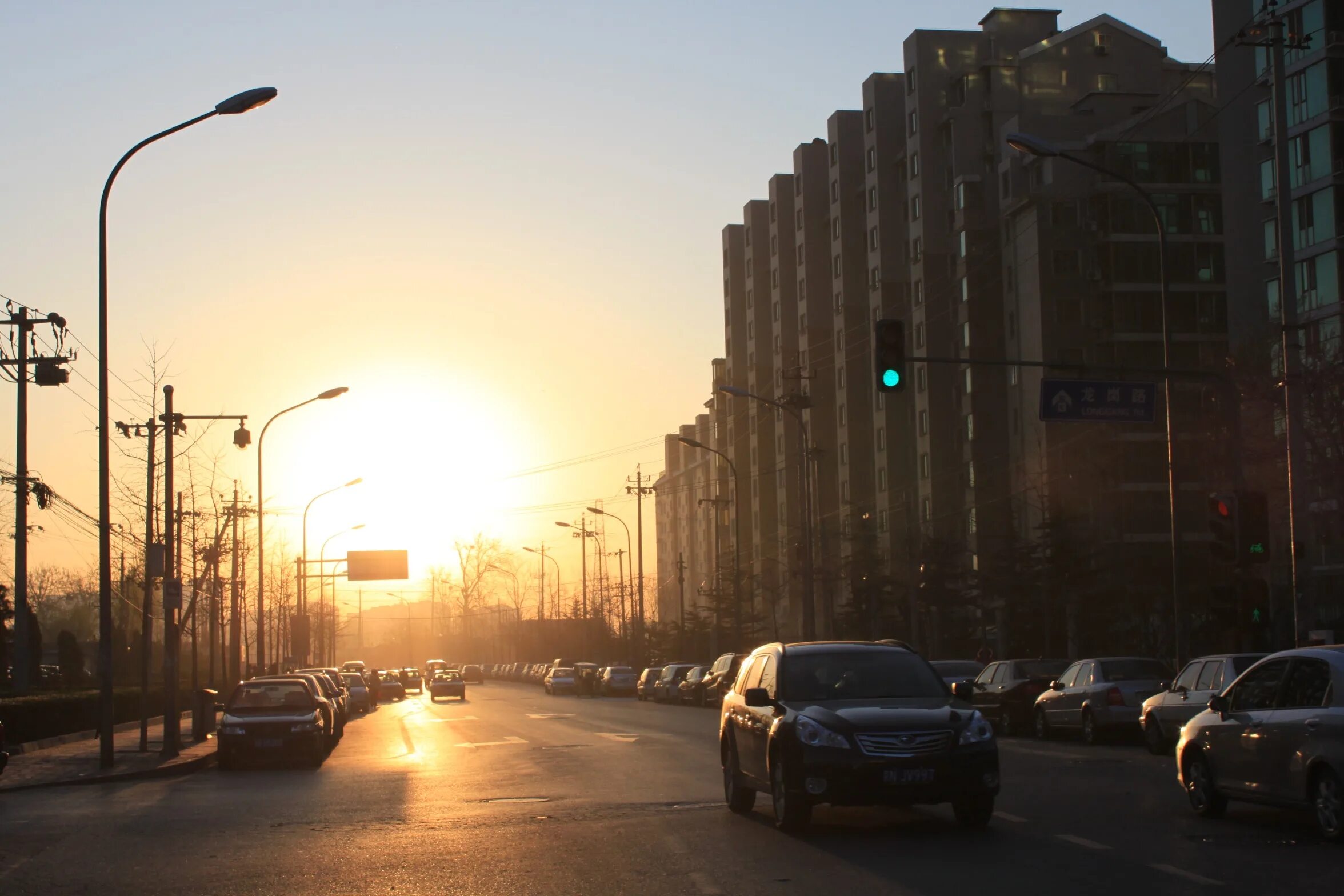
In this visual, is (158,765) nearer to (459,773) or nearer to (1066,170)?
(459,773)

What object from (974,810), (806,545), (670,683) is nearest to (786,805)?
(974,810)

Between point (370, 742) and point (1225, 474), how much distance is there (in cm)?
3151

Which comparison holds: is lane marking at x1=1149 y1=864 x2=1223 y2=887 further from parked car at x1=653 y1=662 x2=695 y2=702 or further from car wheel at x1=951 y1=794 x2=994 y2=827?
parked car at x1=653 y1=662 x2=695 y2=702

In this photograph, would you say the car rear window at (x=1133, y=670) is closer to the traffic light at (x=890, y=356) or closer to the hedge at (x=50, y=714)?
the traffic light at (x=890, y=356)

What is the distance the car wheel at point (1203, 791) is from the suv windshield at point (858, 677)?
2.31 meters

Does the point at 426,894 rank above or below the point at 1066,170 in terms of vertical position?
below

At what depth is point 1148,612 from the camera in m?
Result: 53.8

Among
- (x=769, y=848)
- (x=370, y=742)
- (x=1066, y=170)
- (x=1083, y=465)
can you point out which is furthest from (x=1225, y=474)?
(x=769, y=848)

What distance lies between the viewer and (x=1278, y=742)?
12.0m

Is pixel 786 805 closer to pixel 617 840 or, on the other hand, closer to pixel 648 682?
pixel 617 840

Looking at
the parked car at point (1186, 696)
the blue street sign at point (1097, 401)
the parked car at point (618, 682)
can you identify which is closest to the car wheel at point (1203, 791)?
the parked car at point (1186, 696)

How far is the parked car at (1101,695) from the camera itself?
25047 mm

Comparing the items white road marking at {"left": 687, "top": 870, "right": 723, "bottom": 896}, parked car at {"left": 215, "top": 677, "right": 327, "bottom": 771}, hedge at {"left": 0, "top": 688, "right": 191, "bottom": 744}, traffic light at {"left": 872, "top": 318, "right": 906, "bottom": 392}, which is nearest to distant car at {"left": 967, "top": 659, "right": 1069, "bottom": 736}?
traffic light at {"left": 872, "top": 318, "right": 906, "bottom": 392}

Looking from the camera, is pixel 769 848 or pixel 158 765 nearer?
pixel 769 848
